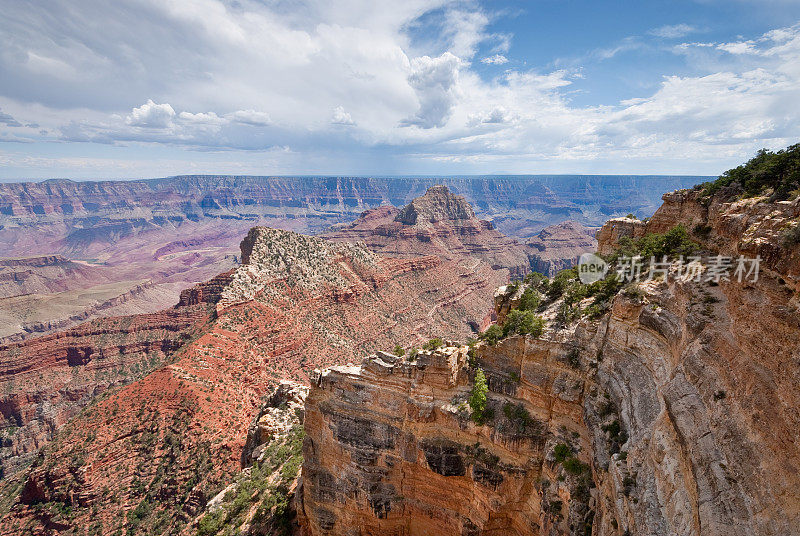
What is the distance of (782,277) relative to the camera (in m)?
13.0

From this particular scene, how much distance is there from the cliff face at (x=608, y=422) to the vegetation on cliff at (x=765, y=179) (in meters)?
1.29

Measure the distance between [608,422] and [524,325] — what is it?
8.06 m

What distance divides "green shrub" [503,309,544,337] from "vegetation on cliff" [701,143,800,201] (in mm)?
14399

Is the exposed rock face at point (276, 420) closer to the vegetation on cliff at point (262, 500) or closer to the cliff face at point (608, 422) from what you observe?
the vegetation on cliff at point (262, 500)

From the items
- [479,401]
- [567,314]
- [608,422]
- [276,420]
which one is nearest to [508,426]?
[479,401]

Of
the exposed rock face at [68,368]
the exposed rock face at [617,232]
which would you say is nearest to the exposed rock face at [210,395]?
the exposed rock face at [68,368]

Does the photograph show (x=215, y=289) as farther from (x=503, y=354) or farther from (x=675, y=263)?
(x=675, y=263)

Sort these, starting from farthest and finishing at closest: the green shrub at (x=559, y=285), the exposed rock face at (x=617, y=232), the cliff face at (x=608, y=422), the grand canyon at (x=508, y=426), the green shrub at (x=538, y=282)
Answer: the exposed rock face at (x=617, y=232) → the green shrub at (x=538, y=282) → the green shrub at (x=559, y=285) → the grand canyon at (x=508, y=426) → the cliff face at (x=608, y=422)

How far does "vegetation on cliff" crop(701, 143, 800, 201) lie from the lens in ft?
63.0

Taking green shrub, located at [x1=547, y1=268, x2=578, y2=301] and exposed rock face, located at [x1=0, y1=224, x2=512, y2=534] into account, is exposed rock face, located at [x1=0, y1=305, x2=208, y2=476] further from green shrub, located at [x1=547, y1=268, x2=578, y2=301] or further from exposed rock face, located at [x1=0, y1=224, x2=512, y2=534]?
green shrub, located at [x1=547, y1=268, x2=578, y2=301]

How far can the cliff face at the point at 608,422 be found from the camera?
12.1 meters

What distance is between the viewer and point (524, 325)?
26.0 meters

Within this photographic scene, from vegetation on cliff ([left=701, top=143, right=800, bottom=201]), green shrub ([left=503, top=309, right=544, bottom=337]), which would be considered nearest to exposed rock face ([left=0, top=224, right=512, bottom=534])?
green shrub ([left=503, top=309, right=544, bottom=337])

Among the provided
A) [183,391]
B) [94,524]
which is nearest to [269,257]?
[183,391]
